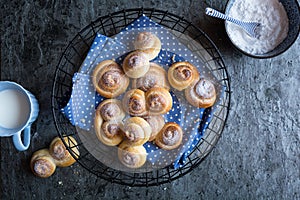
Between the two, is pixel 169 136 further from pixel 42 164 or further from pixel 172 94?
pixel 42 164

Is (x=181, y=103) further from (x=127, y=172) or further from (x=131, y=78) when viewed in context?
(x=127, y=172)

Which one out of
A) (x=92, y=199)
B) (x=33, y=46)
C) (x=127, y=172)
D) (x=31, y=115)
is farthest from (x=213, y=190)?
(x=33, y=46)

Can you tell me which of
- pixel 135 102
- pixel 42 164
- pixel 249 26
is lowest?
pixel 42 164

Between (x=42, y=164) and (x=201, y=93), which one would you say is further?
(x=42, y=164)

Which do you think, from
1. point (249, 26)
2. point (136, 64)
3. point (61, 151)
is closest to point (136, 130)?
point (136, 64)

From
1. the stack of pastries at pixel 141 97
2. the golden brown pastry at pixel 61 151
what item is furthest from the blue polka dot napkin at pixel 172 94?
the golden brown pastry at pixel 61 151
